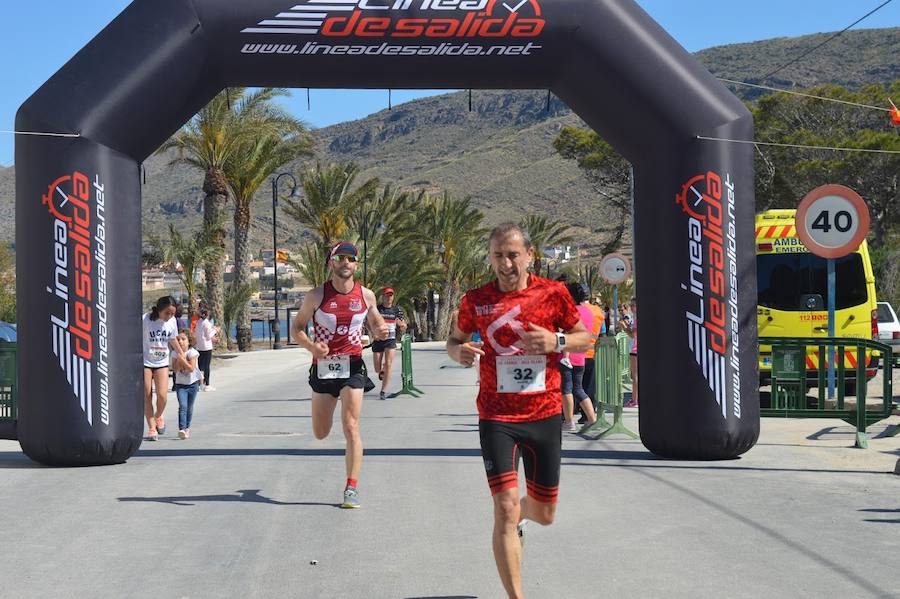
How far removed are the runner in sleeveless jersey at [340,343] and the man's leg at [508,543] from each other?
3326 mm

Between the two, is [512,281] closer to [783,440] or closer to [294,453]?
[294,453]

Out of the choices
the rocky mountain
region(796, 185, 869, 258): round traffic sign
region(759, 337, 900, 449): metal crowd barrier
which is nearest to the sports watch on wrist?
region(759, 337, 900, 449): metal crowd barrier

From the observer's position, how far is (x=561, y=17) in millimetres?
10859

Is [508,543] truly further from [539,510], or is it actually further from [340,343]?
[340,343]

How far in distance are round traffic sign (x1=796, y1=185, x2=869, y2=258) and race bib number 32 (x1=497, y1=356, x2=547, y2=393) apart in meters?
7.25

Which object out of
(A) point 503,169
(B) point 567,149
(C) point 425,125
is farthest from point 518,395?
(C) point 425,125

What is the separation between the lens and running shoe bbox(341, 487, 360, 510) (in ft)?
27.8

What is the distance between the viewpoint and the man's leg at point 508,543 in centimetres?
528

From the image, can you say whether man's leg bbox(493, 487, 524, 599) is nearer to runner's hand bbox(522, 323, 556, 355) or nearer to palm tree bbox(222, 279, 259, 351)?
runner's hand bbox(522, 323, 556, 355)

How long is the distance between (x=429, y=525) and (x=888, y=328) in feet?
60.1

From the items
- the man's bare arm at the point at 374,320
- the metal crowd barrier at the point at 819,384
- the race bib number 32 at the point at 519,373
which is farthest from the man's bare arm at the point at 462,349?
the metal crowd barrier at the point at 819,384

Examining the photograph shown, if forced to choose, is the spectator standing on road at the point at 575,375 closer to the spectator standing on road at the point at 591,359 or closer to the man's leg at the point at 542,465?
the spectator standing on road at the point at 591,359

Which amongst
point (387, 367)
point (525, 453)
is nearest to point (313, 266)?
point (387, 367)

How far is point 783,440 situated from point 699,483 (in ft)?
12.6
